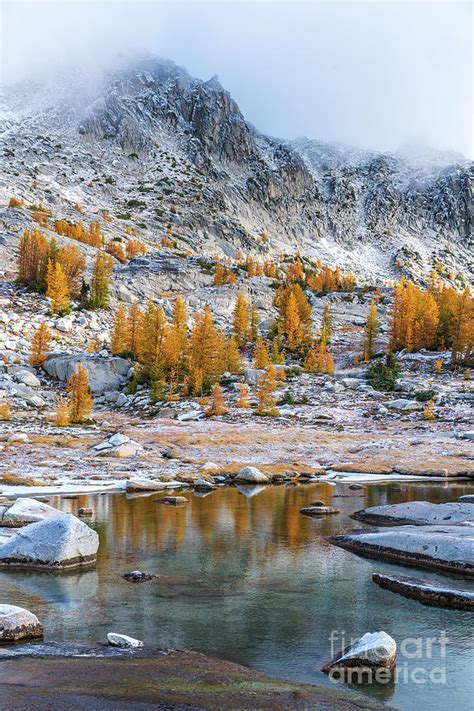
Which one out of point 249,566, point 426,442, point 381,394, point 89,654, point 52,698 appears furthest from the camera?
point 381,394

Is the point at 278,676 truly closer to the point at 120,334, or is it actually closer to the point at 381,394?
the point at 381,394

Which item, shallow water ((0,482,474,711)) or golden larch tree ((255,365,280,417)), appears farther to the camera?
golden larch tree ((255,365,280,417))

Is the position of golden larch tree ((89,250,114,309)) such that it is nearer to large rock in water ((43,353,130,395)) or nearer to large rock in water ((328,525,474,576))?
large rock in water ((43,353,130,395))

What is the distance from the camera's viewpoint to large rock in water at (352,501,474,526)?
76.6ft

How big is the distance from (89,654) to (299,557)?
959 centimetres

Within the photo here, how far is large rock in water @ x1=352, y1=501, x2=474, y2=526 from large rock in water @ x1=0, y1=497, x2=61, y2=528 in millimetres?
14097

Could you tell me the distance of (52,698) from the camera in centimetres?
937

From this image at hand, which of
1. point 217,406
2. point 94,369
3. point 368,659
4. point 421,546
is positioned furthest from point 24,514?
point 94,369

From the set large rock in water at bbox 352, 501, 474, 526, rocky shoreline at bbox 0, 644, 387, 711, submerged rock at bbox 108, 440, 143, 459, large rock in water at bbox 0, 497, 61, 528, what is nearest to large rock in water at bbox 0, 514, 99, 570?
large rock in water at bbox 0, 497, 61, 528

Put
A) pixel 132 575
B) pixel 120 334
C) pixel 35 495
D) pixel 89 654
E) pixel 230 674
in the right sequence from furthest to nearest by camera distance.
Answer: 1. pixel 120 334
2. pixel 35 495
3. pixel 132 575
4. pixel 89 654
5. pixel 230 674

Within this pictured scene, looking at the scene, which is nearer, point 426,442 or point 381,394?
point 426,442

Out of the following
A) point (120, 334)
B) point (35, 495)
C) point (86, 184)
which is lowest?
point (35, 495)

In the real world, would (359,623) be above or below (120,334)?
below

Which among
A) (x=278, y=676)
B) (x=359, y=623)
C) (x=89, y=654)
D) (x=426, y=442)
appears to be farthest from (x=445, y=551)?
(x=426, y=442)
